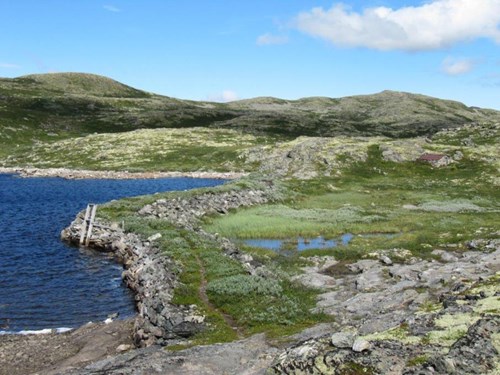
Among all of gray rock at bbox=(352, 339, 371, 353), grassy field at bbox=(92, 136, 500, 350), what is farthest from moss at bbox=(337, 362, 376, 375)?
grassy field at bbox=(92, 136, 500, 350)

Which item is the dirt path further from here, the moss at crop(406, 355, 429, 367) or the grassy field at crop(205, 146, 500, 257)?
the grassy field at crop(205, 146, 500, 257)

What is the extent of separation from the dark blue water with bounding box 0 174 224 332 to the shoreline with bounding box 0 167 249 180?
150ft

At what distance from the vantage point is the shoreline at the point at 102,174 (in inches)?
4942

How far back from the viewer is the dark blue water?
108ft

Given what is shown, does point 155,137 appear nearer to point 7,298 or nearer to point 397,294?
point 7,298

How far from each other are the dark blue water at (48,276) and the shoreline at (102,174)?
150ft

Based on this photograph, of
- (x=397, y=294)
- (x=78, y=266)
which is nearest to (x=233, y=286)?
(x=397, y=294)

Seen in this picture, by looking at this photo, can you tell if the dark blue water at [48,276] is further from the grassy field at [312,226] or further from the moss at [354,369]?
the moss at [354,369]

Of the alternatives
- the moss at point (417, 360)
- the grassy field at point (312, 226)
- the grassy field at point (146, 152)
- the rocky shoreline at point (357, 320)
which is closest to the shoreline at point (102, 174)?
the grassy field at point (146, 152)

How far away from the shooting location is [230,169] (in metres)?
133

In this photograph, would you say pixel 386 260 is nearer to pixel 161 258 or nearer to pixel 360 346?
pixel 161 258

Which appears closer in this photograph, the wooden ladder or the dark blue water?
the dark blue water

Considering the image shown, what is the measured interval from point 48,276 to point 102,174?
90.6 metres

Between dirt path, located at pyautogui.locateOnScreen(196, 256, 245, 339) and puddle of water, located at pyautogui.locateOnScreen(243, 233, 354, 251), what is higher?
dirt path, located at pyautogui.locateOnScreen(196, 256, 245, 339)
